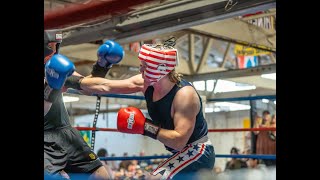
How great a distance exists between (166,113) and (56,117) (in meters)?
0.54

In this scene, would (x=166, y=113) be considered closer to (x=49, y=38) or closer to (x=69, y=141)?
(x=69, y=141)

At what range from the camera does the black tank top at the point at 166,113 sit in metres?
2.22

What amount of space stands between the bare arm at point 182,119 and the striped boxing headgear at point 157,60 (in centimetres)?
13

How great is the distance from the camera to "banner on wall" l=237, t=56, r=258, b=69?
7.13 metres

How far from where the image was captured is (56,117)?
2.32 metres

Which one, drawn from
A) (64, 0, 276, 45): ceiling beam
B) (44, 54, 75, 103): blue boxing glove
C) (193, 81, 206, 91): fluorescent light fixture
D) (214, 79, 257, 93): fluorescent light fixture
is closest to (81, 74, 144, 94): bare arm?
(44, 54, 75, 103): blue boxing glove

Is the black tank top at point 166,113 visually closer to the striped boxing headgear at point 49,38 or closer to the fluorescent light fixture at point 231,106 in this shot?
the striped boxing headgear at point 49,38

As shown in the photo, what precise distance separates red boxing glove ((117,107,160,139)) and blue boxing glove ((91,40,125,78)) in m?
0.34

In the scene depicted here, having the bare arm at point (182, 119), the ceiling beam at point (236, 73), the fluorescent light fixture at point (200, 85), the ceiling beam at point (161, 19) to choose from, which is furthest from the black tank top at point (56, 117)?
the fluorescent light fixture at point (200, 85)

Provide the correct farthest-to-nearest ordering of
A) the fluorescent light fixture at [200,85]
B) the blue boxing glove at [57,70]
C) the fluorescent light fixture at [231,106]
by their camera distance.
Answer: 1. the fluorescent light fixture at [231,106]
2. the fluorescent light fixture at [200,85]
3. the blue boxing glove at [57,70]

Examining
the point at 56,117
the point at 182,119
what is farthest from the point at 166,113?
the point at 56,117

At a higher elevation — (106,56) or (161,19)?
(161,19)
